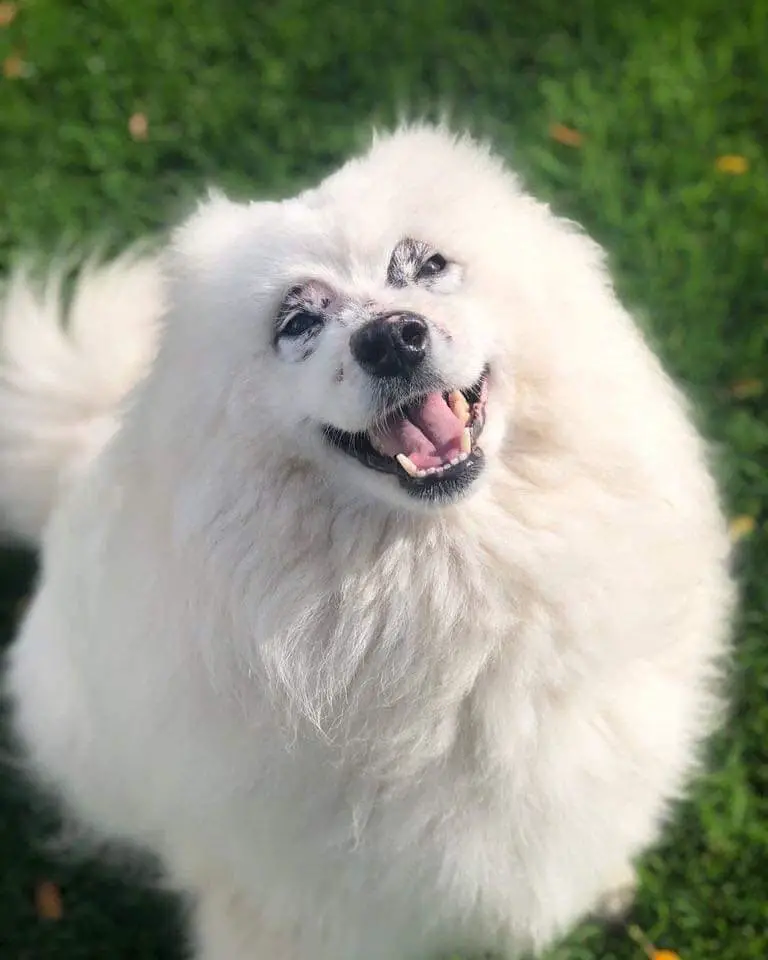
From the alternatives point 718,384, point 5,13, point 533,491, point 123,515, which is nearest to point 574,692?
point 533,491

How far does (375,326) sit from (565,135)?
2.30 meters

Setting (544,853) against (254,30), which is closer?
(544,853)

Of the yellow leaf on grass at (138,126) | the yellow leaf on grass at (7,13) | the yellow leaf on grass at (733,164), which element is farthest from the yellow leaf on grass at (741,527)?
the yellow leaf on grass at (7,13)

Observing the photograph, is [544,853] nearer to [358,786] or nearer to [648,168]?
[358,786]

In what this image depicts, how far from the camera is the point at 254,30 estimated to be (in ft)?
12.5

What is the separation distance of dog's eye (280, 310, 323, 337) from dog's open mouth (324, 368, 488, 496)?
0.18 meters

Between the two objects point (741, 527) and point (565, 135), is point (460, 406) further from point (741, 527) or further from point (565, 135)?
point (565, 135)

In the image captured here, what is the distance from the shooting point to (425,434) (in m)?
1.62

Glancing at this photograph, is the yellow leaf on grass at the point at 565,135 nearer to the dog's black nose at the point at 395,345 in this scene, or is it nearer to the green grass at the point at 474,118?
the green grass at the point at 474,118

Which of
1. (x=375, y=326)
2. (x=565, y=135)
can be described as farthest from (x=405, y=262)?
(x=565, y=135)

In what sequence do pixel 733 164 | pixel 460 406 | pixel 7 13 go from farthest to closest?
pixel 7 13, pixel 733 164, pixel 460 406

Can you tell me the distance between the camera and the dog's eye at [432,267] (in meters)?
1.64

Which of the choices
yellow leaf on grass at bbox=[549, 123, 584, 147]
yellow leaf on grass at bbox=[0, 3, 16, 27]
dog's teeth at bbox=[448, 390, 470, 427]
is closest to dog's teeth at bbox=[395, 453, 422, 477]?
dog's teeth at bbox=[448, 390, 470, 427]

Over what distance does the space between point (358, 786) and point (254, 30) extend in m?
3.10
